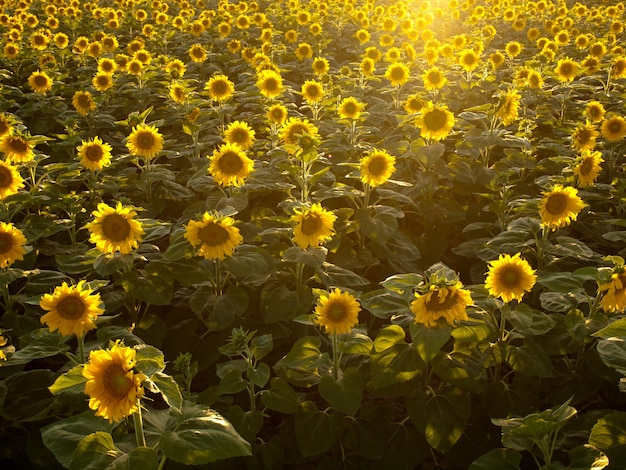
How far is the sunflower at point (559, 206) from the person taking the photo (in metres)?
3.84

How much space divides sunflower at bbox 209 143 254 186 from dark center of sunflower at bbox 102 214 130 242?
1160 millimetres

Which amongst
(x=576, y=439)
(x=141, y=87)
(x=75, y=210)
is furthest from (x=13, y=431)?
(x=141, y=87)

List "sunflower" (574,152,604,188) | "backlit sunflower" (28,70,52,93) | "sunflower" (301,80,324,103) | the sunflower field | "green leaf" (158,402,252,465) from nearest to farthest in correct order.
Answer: "green leaf" (158,402,252,465), the sunflower field, "sunflower" (574,152,604,188), "sunflower" (301,80,324,103), "backlit sunflower" (28,70,52,93)

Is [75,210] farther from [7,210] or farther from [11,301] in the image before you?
[11,301]

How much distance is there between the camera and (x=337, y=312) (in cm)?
316

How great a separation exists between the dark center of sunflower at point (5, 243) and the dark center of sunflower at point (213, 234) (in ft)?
4.15

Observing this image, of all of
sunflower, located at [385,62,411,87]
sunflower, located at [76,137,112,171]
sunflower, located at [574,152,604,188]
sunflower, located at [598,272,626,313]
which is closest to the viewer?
sunflower, located at [598,272,626,313]

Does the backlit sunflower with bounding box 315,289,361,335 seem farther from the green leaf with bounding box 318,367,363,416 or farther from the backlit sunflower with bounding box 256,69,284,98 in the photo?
the backlit sunflower with bounding box 256,69,284,98

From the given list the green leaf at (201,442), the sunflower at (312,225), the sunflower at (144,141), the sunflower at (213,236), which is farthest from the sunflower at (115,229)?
the sunflower at (144,141)

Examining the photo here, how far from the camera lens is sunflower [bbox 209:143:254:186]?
4602mm

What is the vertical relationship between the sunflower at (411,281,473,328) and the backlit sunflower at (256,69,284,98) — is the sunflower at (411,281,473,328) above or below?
below

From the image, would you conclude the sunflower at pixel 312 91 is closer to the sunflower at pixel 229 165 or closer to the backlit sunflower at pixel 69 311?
the sunflower at pixel 229 165

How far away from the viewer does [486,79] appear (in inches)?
320

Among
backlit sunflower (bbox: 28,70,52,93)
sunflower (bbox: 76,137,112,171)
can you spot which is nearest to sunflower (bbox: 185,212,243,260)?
sunflower (bbox: 76,137,112,171)
